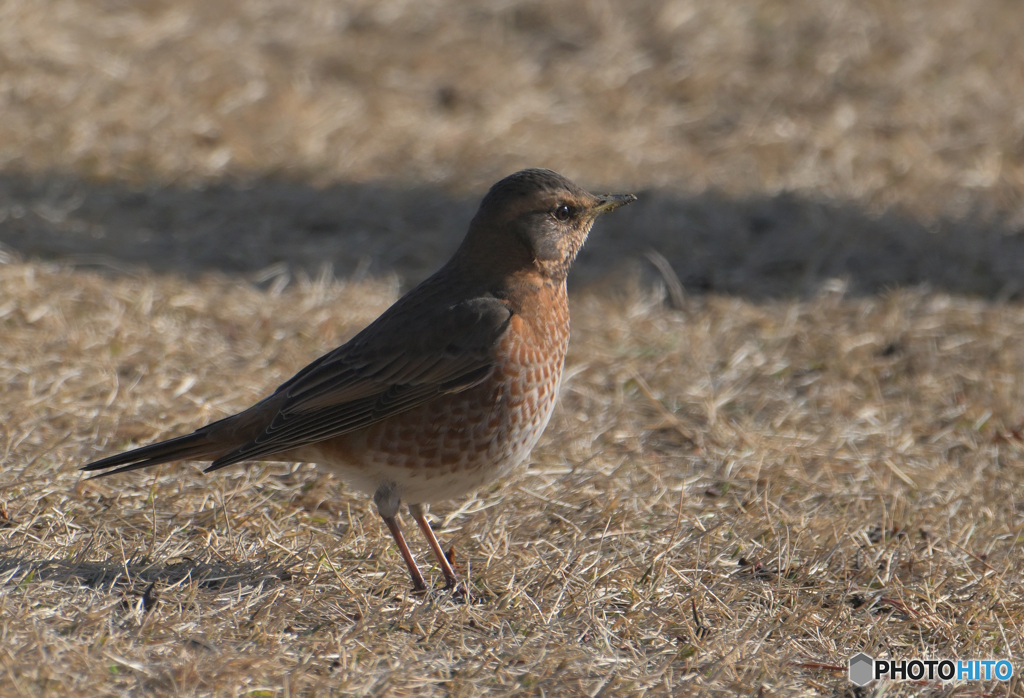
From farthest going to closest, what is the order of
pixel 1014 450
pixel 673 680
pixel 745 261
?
pixel 745 261, pixel 1014 450, pixel 673 680

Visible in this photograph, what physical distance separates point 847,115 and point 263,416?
6.33 m

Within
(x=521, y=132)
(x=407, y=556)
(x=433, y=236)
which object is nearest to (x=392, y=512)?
(x=407, y=556)

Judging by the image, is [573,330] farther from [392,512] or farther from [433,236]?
[392,512]

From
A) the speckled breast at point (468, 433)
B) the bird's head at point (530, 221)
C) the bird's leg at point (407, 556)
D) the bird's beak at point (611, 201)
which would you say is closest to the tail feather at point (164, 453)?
the speckled breast at point (468, 433)

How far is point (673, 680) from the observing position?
11.4ft

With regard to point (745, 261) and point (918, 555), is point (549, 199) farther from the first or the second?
point (745, 261)

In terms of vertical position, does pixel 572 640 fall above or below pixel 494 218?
below

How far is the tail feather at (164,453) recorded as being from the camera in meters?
3.93

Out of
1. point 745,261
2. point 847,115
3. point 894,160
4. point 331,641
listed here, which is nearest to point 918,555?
point 331,641

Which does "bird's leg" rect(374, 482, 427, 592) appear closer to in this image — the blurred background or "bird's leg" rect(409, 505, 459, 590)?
"bird's leg" rect(409, 505, 459, 590)

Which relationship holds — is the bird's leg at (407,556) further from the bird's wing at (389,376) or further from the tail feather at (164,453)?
the tail feather at (164,453)

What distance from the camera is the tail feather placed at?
393 centimetres

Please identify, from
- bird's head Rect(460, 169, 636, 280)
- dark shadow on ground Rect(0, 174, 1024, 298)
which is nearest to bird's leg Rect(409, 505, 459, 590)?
bird's head Rect(460, 169, 636, 280)

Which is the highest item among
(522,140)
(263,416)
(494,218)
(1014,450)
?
(494,218)
